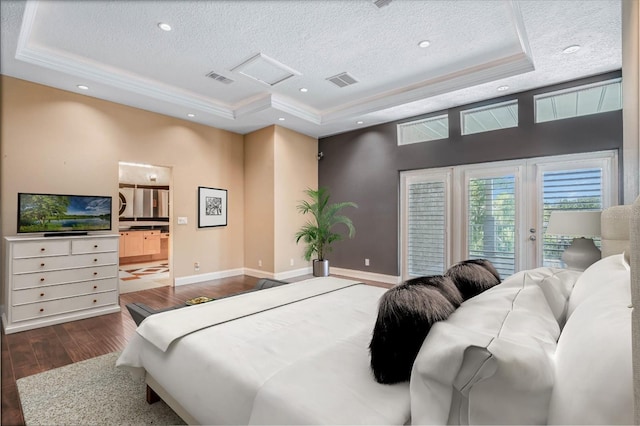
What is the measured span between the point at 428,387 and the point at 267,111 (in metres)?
4.83

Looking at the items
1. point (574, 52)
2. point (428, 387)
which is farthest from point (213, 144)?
point (428, 387)

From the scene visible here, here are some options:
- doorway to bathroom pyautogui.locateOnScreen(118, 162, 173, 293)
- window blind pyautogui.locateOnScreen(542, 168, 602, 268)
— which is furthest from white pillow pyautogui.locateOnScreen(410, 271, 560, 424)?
doorway to bathroom pyautogui.locateOnScreen(118, 162, 173, 293)

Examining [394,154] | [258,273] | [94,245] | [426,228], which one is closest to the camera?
[94,245]

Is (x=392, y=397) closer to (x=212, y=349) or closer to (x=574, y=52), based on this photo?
(x=212, y=349)

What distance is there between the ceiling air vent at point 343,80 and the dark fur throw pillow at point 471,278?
11.0ft

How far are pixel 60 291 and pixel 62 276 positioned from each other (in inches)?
Result: 6.7

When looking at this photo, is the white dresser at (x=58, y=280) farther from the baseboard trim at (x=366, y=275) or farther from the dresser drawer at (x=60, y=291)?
the baseboard trim at (x=366, y=275)

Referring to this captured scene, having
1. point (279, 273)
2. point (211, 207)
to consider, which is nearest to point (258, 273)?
point (279, 273)

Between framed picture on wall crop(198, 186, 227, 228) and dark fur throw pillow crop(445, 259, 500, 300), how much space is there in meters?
4.91

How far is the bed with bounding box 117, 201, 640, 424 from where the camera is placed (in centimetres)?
67

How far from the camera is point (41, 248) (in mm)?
3314

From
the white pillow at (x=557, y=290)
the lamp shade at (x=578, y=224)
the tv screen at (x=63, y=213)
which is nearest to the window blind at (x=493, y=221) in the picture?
the lamp shade at (x=578, y=224)

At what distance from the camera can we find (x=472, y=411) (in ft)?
2.45

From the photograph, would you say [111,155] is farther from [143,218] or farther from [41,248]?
[143,218]
